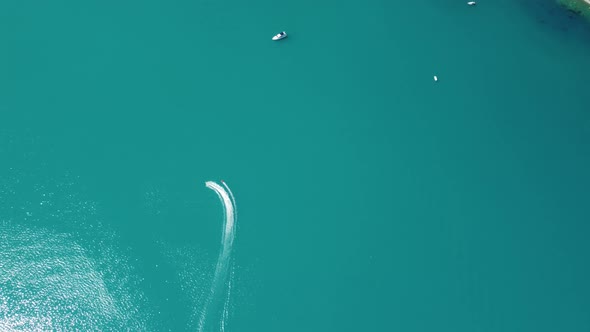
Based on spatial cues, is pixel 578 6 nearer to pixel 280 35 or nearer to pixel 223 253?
pixel 280 35

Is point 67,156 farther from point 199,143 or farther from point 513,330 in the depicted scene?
point 513,330

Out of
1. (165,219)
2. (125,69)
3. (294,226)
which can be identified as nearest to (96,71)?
(125,69)

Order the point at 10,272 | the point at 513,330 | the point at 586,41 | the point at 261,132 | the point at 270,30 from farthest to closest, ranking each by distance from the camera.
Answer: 1. the point at 586,41
2. the point at 270,30
3. the point at 261,132
4. the point at 513,330
5. the point at 10,272

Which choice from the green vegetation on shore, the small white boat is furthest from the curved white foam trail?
the green vegetation on shore

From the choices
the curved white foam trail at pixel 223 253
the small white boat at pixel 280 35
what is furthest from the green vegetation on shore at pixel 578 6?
the curved white foam trail at pixel 223 253

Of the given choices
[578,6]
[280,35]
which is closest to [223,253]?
[280,35]

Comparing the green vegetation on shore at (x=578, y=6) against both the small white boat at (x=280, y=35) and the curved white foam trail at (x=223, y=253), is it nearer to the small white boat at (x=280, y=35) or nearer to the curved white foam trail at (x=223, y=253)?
the small white boat at (x=280, y=35)

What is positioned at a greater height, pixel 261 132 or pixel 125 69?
pixel 125 69
